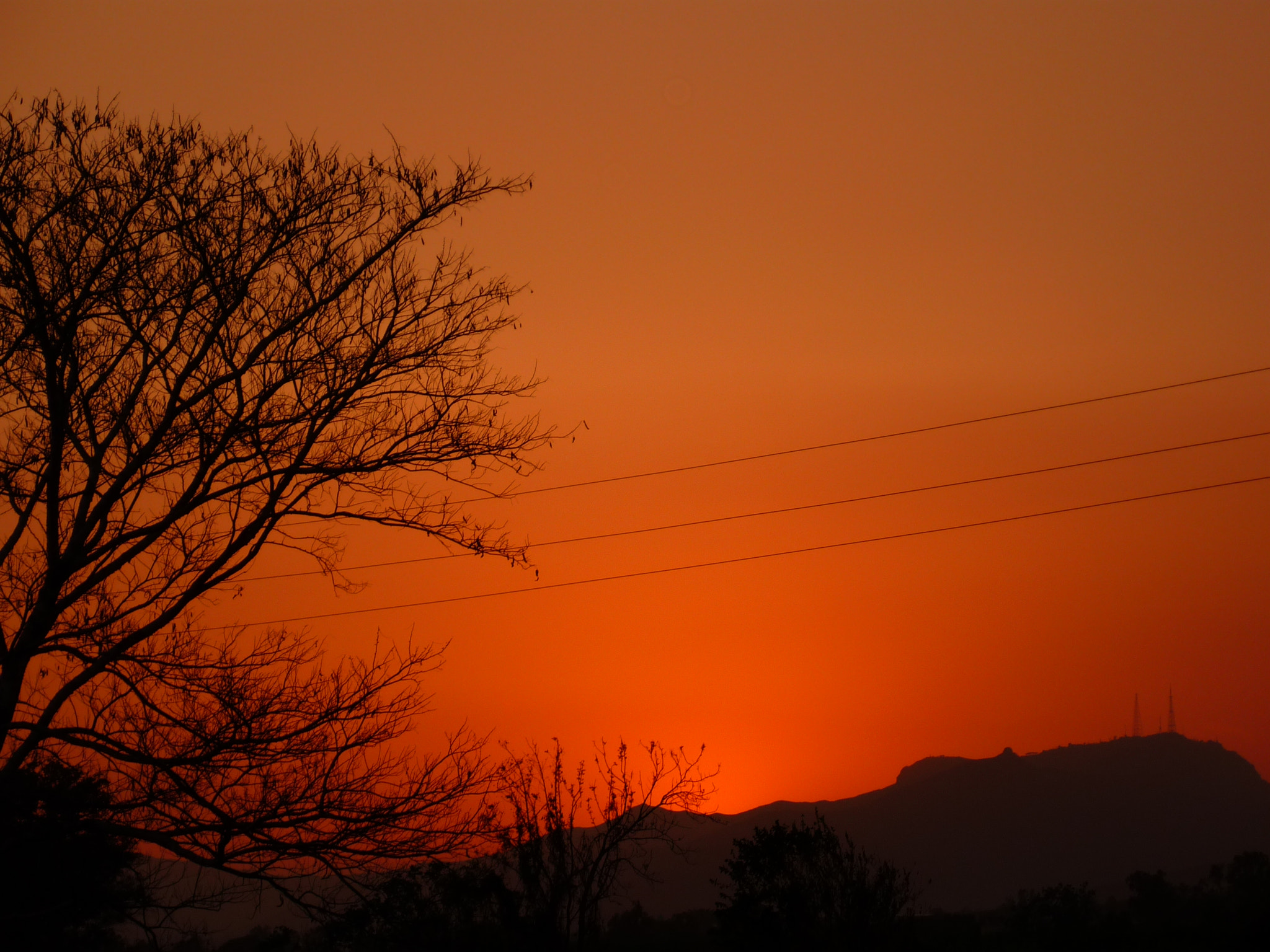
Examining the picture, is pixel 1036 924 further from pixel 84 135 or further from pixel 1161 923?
pixel 84 135

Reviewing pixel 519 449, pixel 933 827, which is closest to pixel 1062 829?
pixel 933 827

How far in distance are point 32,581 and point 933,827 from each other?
15124 cm

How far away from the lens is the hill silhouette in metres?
124

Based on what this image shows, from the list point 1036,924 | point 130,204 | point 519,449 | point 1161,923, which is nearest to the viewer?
point 130,204

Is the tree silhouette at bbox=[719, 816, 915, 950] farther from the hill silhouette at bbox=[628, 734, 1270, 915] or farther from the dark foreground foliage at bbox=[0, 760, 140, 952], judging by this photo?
the hill silhouette at bbox=[628, 734, 1270, 915]

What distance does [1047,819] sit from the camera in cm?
14312

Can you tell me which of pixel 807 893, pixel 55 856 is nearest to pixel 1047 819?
pixel 807 893

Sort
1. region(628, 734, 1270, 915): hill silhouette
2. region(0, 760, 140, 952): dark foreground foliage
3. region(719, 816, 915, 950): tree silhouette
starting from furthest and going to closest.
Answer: region(628, 734, 1270, 915): hill silhouette, region(719, 816, 915, 950): tree silhouette, region(0, 760, 140, 952): dark foreground foliage

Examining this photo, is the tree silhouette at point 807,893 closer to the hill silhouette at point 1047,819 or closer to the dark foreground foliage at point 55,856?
the dark foreground foliage at point 55,856

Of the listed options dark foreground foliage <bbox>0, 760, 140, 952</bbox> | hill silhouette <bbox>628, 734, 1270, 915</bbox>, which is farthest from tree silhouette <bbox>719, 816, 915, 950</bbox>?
hill silhouette <bbox>628, 734, 1270, 915</bbox>

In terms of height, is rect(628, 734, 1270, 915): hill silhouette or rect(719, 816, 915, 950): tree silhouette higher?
rect(719, 816, 915, 950): tree silhouette

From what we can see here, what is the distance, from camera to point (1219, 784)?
171750 mm

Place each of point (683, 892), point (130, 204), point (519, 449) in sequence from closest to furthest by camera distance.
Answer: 1. point (130, 204)
2. point (519, 449)
3. point (683, 892)

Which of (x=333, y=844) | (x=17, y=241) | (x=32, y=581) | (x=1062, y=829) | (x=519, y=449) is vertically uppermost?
(x=17, y=241)
